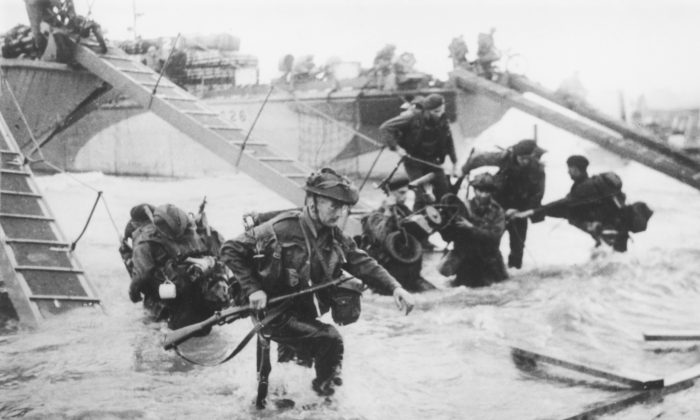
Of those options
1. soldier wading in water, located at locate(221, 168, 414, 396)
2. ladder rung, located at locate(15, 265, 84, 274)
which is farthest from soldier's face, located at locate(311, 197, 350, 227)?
ladder rung, located at locate(15, 265, 84, 274)

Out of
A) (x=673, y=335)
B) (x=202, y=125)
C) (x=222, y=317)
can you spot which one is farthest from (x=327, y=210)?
(x=202, y=125)

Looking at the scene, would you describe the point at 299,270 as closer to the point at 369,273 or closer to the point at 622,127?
the point at 369,273

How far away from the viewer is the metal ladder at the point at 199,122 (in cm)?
1002

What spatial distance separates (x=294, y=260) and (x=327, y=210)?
38cm

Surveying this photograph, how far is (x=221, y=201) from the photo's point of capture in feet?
60.0

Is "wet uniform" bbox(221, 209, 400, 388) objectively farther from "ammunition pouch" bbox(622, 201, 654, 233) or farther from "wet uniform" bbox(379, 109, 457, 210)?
"ammunition pouch" bbox(622, 201, 654, 233)

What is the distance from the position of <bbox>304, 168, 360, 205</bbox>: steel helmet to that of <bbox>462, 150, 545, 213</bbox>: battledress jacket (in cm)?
510

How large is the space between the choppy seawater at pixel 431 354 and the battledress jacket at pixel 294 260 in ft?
2.86

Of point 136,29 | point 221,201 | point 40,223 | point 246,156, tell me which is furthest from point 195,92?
point 40,223

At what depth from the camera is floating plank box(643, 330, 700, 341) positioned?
228 inches

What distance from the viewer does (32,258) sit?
7258 millimetres

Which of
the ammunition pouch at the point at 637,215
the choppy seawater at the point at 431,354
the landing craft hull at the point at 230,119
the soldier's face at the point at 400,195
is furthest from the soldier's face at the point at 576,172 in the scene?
the landing craft hull at the point at 230,119

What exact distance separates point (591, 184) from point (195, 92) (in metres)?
15.2

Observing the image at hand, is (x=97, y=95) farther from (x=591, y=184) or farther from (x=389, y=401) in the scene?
(x=389, y=401)
